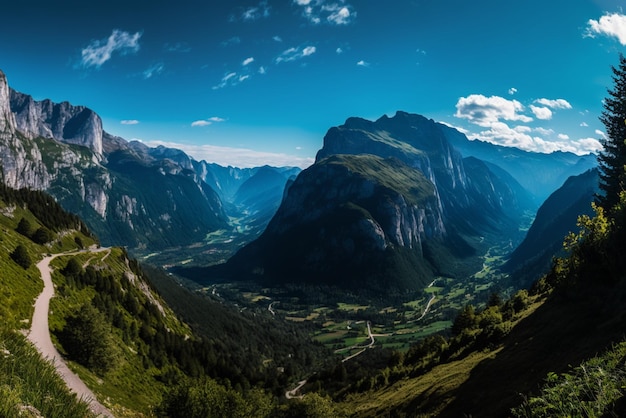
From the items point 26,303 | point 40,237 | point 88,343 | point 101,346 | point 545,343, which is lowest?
point 101,346

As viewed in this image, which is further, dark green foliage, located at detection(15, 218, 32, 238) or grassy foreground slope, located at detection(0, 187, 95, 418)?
dark green foliage, located at detection(15, 218, 32, 238)

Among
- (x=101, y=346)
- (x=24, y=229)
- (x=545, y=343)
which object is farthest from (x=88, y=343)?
(x=24, y=229)

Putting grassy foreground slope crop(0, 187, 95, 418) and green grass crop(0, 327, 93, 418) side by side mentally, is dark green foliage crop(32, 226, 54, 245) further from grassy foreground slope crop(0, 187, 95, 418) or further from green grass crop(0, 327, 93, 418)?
green grass crop(0, 327, 93, 418)

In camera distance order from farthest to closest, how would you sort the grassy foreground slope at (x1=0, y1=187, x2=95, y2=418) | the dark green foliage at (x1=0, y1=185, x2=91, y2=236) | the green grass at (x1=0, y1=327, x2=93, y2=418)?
the dark green foliage at (x1=0, y1=185, x2=91, y2=236), the grassy foreground slope at (x1=0, y1=187, x2=95, y2=418), the green grass at (x1=0, y1=327, x2=93, y2=418)

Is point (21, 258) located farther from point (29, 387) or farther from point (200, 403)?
point (29, 387)

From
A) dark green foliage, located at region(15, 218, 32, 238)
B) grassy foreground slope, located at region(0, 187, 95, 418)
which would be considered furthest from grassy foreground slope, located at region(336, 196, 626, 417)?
dark green foliage, located at region(15, 218, 32, 238)

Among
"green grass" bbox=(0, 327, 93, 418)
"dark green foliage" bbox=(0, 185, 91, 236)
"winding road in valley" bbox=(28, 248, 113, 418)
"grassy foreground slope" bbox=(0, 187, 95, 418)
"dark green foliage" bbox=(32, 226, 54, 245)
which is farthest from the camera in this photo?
"dark green foliage" bbox=(0, 185, 91, 236)

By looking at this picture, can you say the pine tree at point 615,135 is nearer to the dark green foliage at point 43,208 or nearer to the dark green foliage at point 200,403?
the dark green foliage at point 200,403

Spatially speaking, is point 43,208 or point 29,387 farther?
point 43,208
